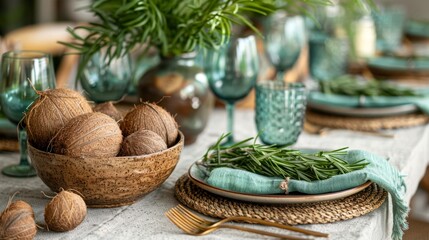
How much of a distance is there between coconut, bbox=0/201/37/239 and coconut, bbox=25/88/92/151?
155 mm

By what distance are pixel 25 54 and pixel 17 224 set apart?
0.47 meters

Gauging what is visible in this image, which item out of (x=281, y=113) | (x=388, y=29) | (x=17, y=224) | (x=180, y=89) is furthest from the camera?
(x=388, y=29)

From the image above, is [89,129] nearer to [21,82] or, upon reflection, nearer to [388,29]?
[21,82]

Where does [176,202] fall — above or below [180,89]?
below

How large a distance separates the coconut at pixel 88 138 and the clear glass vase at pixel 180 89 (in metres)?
0.42

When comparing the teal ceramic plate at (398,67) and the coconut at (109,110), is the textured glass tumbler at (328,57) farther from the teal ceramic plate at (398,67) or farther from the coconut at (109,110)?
the coconut at (109,110)

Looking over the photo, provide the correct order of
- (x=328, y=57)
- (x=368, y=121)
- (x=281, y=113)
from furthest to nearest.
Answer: (x=328, y=57)
(x=368, y=121)
(x=281, y=113)

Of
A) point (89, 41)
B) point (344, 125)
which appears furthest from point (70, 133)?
point (344, 125)

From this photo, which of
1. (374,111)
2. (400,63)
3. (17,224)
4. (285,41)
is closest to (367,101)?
(374,111)

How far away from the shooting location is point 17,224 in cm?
86

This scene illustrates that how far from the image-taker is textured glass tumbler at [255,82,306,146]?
130 centimetres

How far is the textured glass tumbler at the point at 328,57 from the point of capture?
205cm

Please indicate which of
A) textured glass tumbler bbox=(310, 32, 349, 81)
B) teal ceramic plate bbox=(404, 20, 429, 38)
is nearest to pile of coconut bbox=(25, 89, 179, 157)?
textured glass tumbler bbox=(310, 32, 349, 81)

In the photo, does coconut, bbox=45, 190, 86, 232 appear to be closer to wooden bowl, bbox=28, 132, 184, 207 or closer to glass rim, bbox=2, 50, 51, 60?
wooden bowl, bbox=28, 132, 184, 207
